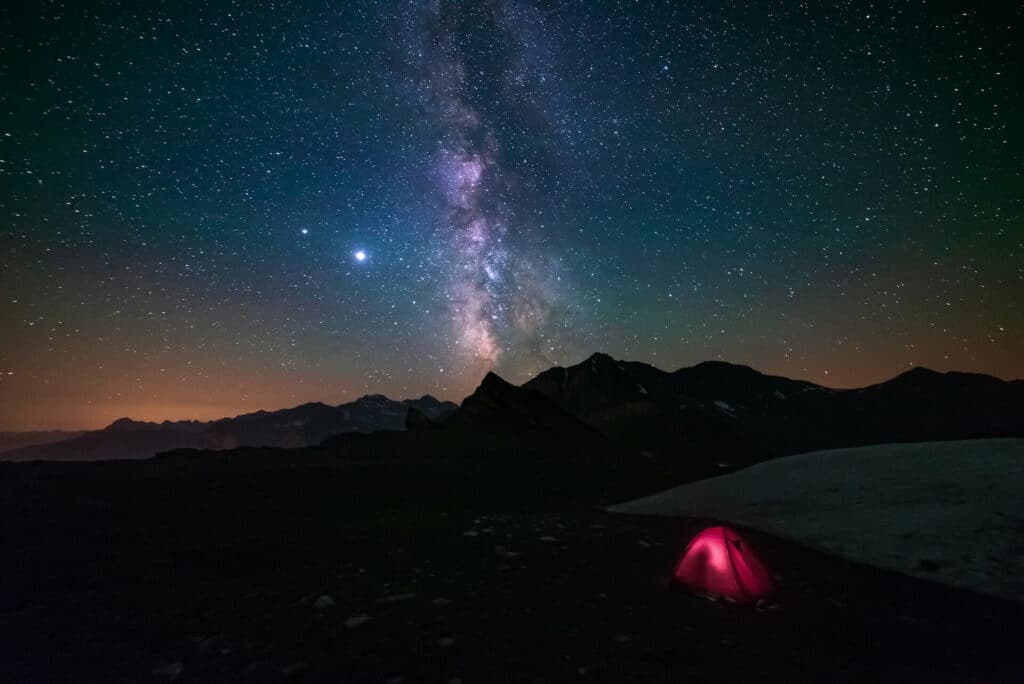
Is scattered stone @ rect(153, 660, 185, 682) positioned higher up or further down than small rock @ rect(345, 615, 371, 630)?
further down

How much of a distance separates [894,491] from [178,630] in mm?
20029

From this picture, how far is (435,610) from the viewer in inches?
365

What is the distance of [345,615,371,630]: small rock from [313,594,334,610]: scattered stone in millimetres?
875

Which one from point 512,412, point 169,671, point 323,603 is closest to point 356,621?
point 323,603

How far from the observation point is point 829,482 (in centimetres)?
2077

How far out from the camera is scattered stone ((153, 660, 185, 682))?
21.7 ft

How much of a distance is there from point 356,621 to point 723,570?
6.63 metres

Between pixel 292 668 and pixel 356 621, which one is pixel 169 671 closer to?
pixel 292 668

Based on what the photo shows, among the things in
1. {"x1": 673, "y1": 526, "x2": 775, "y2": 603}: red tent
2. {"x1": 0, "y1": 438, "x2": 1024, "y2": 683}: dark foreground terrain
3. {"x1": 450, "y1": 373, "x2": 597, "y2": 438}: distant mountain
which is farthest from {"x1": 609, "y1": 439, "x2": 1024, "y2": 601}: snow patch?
{"x1": 450, "y1": 373, "x2": 597, "y2": 438}: distant mountain

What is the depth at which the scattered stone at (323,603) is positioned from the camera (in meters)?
9.36

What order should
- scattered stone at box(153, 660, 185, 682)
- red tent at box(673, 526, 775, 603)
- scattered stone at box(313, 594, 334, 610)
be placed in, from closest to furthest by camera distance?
scattered stone at box(153, 660, 185, 682)
scattered stone at box(313, 594, 334, 610)
red tent at box(673, 526, 775, 603)

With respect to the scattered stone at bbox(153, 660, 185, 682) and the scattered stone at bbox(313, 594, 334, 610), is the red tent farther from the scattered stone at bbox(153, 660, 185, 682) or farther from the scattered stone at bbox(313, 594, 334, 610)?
the scattered stone at bbox(153, 660, 185, 682)

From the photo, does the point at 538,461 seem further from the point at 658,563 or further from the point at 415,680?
the point at 415,680

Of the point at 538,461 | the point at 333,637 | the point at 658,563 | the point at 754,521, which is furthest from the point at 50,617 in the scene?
the point at 538,461
